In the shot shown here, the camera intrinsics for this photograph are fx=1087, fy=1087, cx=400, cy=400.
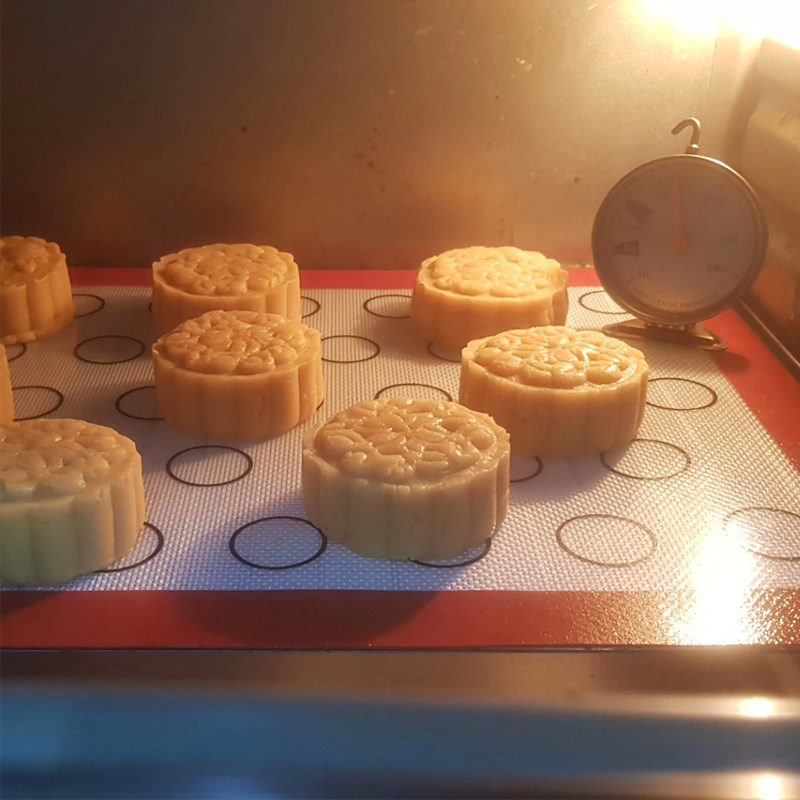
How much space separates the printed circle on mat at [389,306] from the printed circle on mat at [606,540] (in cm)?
67

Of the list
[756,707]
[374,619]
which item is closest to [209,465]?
[374,619]

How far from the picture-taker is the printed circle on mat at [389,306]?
181 centimetres

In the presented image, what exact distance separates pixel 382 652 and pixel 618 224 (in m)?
0.92

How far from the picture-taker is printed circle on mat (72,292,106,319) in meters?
1.79

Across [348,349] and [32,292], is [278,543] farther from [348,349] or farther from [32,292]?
[32,292]

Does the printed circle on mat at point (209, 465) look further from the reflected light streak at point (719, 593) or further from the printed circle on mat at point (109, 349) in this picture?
the reflected light streak at point (719, 593)

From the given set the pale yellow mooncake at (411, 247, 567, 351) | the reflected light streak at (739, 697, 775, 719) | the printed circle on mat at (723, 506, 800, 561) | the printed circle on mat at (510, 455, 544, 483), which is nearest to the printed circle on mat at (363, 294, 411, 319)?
the pale yellow mooncake at (411, 247, 567, 351)

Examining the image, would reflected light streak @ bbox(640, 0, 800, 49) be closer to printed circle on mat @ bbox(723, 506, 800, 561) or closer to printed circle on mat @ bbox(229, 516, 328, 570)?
printed circle on mat @ bbox(723, 506, 800, 561)

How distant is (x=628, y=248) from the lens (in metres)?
1.68

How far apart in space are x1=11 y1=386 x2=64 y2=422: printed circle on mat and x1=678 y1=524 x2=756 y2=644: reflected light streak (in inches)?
33.7

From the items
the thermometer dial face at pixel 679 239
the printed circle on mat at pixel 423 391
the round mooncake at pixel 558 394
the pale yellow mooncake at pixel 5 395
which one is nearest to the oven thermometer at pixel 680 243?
the thermometer dial face at pixel 679 239

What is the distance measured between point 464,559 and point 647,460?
334mm

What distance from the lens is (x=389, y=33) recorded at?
183cm

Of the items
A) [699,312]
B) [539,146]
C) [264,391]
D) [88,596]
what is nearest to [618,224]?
[699,312]
